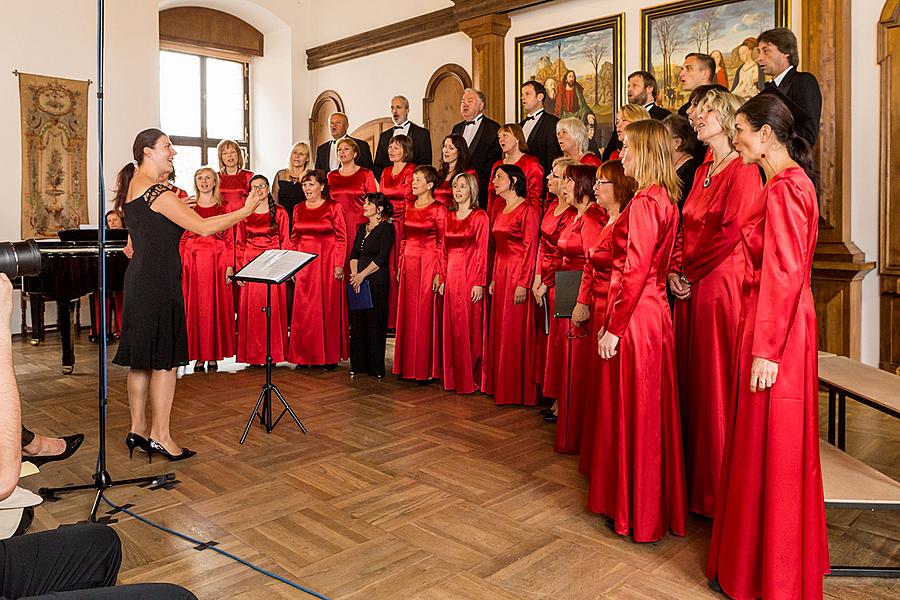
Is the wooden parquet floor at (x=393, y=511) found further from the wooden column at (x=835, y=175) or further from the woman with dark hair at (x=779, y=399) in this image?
the wooden column at (x=835, y=175)

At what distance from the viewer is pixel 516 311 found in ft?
18.1

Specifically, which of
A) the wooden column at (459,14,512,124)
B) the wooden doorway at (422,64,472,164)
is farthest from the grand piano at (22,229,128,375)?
the wooden column at (459,14,512,124)

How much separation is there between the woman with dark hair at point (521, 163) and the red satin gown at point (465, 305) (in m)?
0.26

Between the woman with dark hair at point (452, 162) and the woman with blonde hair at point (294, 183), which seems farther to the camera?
the woman with blonde hair at point (294, 183)

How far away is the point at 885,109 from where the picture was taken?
595 centimetres

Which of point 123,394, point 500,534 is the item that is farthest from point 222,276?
point 500,534

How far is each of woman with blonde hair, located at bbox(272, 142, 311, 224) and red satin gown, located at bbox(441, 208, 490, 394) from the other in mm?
2047

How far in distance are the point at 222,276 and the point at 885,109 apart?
5648 mm

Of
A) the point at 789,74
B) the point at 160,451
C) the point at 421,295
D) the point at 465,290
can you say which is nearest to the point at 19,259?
the point at 160,451

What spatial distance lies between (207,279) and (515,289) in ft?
9.94

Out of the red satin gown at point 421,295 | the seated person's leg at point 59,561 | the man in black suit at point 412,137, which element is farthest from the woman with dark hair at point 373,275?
the seated person's leg at point 59,561

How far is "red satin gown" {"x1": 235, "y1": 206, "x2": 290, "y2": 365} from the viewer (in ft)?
22.6

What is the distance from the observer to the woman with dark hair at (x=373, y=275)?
6395 mm

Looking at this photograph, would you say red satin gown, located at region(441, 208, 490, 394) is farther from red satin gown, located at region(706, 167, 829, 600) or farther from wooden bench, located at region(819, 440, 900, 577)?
red satin gown, located at region(706, 167, 829, 600)
